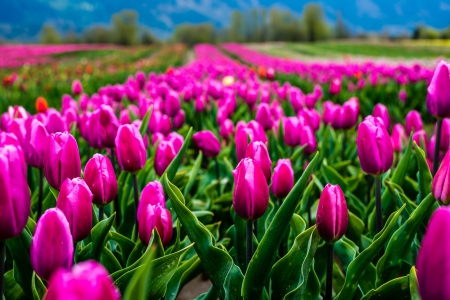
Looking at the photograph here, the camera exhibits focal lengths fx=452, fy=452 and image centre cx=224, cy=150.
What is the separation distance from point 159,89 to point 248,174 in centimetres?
276

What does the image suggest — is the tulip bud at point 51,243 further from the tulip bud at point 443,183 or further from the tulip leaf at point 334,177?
the tulip leaf at point 334,177

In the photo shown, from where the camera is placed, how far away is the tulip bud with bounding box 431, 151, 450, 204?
1144mm

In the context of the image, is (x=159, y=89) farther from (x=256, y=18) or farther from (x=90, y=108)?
(x=256, y=18)

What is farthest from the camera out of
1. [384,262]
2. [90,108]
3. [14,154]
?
[90,108]

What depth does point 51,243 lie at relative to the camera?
0.87 meters

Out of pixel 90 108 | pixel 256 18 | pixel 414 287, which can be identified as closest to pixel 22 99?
pixel 90 108

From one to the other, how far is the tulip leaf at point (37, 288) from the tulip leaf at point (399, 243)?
0.93m

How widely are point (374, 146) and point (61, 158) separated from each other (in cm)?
88

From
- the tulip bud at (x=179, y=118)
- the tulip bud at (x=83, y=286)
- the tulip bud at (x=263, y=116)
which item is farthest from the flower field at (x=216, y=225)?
the tulip bud at (x=179, y=118)

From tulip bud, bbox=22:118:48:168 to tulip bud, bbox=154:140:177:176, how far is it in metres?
0.42

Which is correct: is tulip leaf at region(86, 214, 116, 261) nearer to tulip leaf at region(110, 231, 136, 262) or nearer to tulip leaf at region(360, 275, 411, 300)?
tulip leaf at region(110, 231, 136, 262)

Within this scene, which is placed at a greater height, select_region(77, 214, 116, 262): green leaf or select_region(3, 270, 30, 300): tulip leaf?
select_region(77, 214, 116, 262): green leaf

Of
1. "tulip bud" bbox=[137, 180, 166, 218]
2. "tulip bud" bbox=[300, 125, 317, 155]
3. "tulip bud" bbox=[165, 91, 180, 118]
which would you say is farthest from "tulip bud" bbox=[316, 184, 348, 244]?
"tulip bud" bbox=[165, 91, 180, 118]

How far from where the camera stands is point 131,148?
1438 mm
